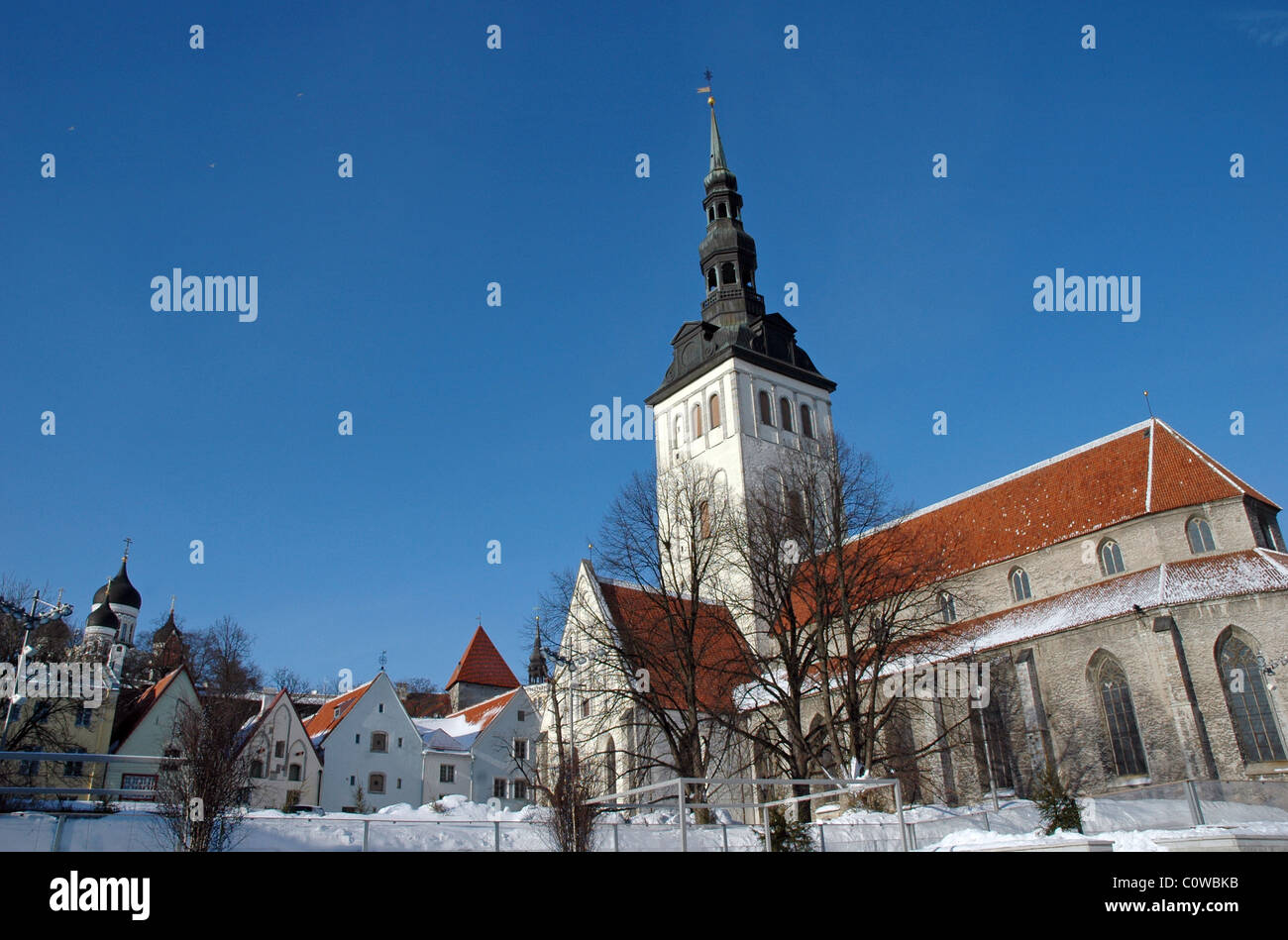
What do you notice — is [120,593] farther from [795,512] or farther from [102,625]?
[795,512]

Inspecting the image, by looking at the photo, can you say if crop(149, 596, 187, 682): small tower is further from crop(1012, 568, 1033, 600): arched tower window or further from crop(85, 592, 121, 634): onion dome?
crop(1012, 568, 1033, 600): arched tower window

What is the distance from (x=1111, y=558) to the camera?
110 ft

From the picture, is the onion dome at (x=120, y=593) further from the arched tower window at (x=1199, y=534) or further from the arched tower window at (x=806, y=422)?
the arched tower window at (x=1199, y=534)

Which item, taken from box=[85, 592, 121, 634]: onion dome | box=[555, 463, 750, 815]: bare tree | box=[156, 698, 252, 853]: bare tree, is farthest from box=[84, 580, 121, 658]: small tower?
box=[156, 698, 252, 853]: bare tree

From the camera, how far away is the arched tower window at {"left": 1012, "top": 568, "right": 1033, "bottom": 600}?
117 feet

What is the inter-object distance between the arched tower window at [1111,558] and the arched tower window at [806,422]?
19823 mm

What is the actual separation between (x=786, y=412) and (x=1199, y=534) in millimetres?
22860

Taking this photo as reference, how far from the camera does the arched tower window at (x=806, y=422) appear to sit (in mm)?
51463

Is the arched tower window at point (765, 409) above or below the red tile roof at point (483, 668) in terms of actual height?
above
